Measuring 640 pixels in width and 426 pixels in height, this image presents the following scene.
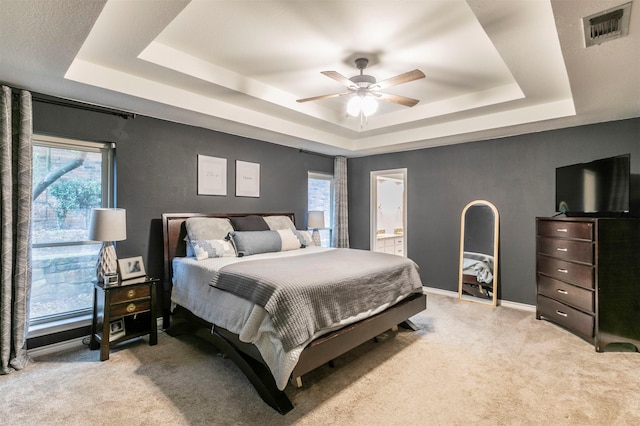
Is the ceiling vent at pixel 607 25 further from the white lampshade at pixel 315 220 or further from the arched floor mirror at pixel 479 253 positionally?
the white lampshade at pixel 315 220

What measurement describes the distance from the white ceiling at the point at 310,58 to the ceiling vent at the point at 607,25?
0.14 feet

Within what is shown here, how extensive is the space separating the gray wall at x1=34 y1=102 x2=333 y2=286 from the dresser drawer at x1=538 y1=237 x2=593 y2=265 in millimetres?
3578

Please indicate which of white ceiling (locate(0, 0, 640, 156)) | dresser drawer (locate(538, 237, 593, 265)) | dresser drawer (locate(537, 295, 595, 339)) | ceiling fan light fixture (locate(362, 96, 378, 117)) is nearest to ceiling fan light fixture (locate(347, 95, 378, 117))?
ceiling fan light fixture (locate(362, 96, 378, 117))

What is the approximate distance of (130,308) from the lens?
2.82m

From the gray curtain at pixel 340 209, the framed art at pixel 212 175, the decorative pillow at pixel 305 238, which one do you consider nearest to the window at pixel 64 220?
the framed art at pixel 212 175

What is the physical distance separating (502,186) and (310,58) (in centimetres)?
310

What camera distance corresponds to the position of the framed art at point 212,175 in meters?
3.85

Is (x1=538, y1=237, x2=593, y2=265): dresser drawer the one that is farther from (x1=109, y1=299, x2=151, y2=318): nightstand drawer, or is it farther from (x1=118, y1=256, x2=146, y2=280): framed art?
(x1=118, y1=256, x2=146, y2=280): framed art

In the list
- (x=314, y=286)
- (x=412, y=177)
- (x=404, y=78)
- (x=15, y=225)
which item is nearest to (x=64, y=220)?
(x=15, y=225)

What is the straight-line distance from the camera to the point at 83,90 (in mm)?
2654

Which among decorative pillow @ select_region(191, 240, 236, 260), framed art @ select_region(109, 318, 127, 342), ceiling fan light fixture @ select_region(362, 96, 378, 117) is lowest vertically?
framed art @ select_region(109, 318, 127, 342)

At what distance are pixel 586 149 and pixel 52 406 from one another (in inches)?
213

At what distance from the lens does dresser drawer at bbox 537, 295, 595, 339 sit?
2930 millimetres

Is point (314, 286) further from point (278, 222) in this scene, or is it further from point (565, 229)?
point (565, 229)
